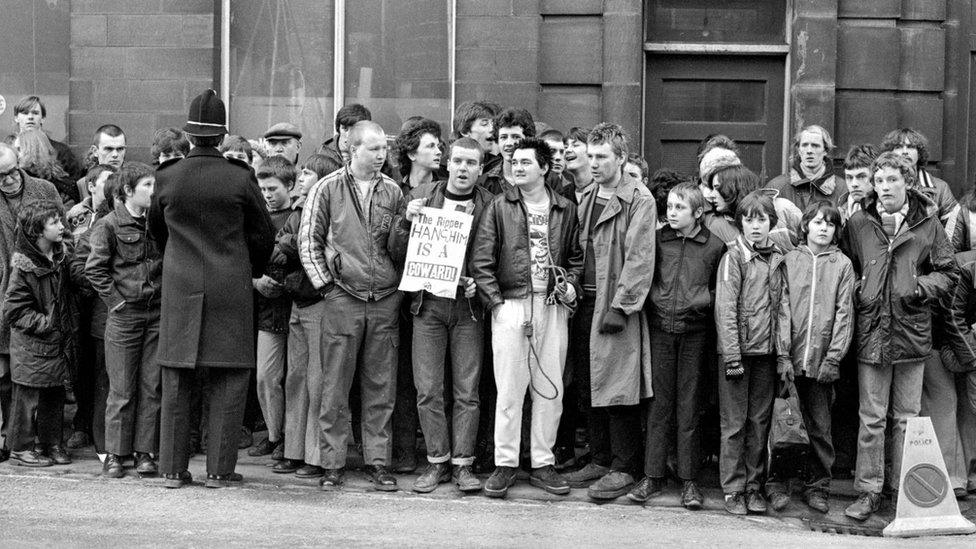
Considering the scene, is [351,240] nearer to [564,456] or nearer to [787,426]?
[564,456]

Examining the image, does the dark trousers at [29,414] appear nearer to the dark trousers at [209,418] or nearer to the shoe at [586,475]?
the dark trousers at [209,418]

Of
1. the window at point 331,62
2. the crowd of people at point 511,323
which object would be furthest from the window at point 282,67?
the crowd of people at point 511,323

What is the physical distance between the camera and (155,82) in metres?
12.1

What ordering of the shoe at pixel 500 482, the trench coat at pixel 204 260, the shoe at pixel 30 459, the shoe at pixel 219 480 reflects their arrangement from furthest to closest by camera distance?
the shoe at pixel 30 459, the shoe at pixel 500 482, the shoe at pixel 219 480, the trench coat at pixel 204 260

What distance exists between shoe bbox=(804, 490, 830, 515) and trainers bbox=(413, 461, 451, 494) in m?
2.15

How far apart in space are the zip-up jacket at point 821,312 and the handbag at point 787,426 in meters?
0.27

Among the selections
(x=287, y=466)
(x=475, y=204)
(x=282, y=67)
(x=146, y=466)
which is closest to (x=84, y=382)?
(x=146, y=466)

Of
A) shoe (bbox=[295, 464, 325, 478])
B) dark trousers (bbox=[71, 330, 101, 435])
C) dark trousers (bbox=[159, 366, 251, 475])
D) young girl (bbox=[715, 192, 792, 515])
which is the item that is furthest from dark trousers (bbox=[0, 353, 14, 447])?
young girl (bbox=[715, 192, 792, 515])

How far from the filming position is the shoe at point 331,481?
8.80m

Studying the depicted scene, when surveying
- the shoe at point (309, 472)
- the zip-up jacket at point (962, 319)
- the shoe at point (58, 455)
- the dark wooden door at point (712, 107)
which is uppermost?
the dark wooden door at point (712, 107)

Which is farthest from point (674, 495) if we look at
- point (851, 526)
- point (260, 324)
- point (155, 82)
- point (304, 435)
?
point (155, 82)

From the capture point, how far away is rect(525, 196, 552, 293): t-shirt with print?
8.80 metres

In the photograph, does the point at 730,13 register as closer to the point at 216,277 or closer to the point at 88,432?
the point at 216,277

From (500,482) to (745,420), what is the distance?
1632 mm
